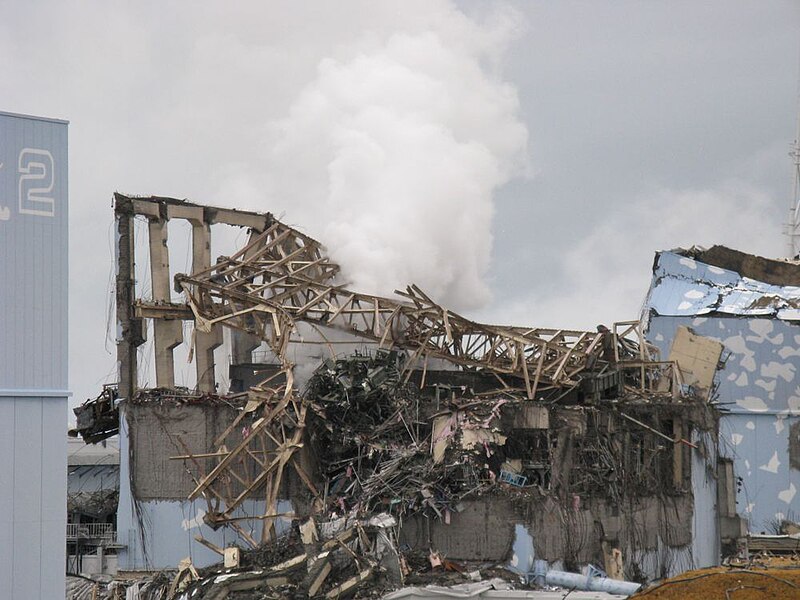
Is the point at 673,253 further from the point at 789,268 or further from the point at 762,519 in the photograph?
the point at 762,519

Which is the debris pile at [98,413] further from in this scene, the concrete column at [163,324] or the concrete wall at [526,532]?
the concrete wall at [526,532]

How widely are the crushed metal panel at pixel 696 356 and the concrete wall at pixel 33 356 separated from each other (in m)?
23.3

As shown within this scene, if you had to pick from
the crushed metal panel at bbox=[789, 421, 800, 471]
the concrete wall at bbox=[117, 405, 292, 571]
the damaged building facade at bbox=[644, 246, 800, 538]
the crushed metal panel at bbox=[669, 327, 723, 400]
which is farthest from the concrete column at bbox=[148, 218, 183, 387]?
the crushed metal panel at bbox=[789, 421, 800, 471]

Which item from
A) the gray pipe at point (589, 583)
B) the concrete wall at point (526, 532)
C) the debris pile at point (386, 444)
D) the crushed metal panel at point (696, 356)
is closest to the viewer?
the gray pipe at point (589, 583)

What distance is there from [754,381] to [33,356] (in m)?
27.1

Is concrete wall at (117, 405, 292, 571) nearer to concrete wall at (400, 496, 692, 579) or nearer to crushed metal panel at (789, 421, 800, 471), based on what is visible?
concrete wall at (400, 496, 692, 579)

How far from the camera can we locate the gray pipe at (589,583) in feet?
92.3

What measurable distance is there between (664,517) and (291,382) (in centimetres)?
1118

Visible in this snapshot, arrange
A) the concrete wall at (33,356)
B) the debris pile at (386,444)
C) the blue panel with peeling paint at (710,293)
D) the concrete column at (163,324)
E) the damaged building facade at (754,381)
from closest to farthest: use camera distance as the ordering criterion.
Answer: the concrete wall at (33,356) < the debris pile at (386,444) < the concrete column at (163,324) < the damaged building facade at (754,381) < the blue panel with peeling paint at (710,293)

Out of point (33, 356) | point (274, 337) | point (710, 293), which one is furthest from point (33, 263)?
point (710, 293)

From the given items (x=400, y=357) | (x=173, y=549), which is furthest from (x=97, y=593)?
(x=400, y=357)

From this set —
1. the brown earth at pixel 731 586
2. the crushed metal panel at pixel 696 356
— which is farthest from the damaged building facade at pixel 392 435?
the brown earth at pixel 731 586

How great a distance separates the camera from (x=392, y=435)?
31.1 metres

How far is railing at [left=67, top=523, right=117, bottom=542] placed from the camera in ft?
111
